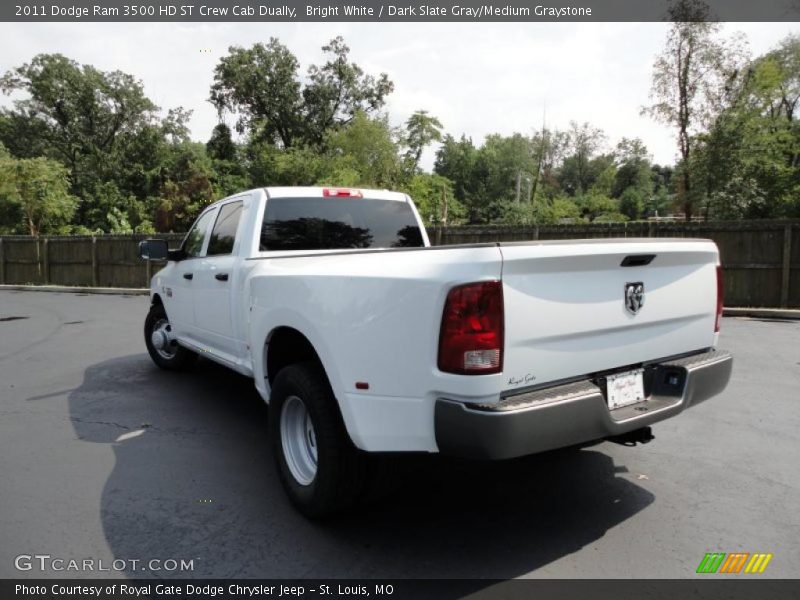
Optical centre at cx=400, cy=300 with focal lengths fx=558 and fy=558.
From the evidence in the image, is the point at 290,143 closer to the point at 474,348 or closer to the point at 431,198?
the point at 431,198

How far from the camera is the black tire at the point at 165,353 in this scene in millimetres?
6500

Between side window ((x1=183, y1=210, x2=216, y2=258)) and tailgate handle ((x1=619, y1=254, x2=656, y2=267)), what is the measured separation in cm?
392

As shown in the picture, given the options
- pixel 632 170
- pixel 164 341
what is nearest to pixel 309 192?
pixel 164 341

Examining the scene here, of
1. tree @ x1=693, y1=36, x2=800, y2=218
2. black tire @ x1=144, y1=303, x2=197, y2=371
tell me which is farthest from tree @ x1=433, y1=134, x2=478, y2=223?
black tire @ x1=144, y1=303, x2=197, y2=371

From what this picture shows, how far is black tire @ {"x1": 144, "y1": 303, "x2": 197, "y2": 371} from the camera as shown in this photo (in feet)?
21.3

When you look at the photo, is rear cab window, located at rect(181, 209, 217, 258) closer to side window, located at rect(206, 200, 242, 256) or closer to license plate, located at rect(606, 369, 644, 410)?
side window, located at rect(206, 200, 242, 256)

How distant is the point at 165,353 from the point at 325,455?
4628 millimetres

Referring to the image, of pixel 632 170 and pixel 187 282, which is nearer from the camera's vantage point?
pixel 187 282

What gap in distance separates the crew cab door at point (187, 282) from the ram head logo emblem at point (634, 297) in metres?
3.87

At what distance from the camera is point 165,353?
672 centimetres

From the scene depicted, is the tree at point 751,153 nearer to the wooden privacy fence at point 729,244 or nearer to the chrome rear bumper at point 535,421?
the wooden privacy fence at point 729,244

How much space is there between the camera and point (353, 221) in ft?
15.7

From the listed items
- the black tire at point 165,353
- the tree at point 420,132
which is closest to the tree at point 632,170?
the tree at point 420,132

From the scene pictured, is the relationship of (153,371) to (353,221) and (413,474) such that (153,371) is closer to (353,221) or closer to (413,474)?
(353,221)
